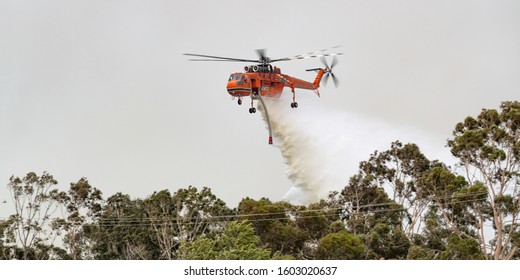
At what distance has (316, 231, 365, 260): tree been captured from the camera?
61906 mm

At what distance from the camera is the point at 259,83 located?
4784cm

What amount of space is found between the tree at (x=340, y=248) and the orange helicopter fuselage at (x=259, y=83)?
14.5m

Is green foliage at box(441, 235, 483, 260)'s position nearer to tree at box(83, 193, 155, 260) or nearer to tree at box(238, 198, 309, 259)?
tree at box(238, 198, 309, 259)

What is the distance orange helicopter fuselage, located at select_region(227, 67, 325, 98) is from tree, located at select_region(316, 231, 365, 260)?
570 inches

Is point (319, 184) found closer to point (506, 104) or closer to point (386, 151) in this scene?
point (386, 151)

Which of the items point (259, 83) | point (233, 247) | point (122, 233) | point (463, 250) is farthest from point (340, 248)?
point (122, 233)

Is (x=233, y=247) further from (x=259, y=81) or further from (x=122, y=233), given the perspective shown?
(x=122, y=233)

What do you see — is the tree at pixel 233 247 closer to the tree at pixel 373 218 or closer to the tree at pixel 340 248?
the tree at pixel 340 248

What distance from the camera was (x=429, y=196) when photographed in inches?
2827

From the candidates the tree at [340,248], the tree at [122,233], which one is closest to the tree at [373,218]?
the tree at [340,248]

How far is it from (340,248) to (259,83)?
60.3 ft

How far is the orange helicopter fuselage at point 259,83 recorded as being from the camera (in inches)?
1840
